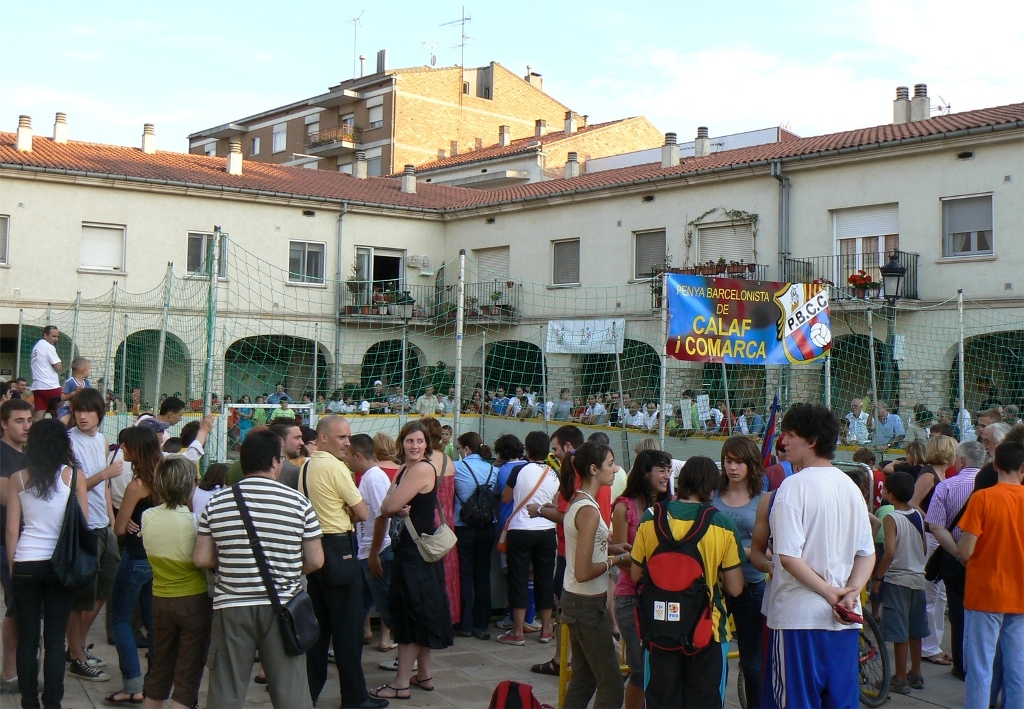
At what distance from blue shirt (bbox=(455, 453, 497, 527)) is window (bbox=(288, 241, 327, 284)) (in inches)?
752

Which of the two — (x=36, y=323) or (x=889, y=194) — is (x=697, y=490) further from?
(x=36, y=323)

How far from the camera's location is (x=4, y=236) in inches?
888

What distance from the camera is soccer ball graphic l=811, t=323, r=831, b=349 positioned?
370 inches

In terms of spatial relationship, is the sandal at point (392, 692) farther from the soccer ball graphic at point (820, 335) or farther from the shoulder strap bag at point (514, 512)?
the soccer ball graphic at point (820, 335)

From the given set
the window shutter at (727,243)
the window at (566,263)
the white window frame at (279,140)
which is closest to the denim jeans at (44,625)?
the window shutter at (727,243)

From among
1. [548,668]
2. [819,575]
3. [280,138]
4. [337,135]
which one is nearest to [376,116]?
[337,135]

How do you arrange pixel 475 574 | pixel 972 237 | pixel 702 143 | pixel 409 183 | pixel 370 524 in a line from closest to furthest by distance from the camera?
pixel 370 524
pixel 475 574
pixel 972 237
pixel 702 143
pixel 409 183

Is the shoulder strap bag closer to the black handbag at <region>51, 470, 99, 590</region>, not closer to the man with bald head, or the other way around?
the man with bald head

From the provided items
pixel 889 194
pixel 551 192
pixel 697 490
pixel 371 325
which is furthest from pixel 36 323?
pixel 697 490

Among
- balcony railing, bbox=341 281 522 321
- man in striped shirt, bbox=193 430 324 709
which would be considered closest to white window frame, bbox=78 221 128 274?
balcony railing, bbox=341 281 522 321

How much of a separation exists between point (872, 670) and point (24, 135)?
24200mm

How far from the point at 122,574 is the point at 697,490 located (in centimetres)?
337

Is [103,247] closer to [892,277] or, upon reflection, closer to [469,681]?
[892,277]

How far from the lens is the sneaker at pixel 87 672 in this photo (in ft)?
19.1
